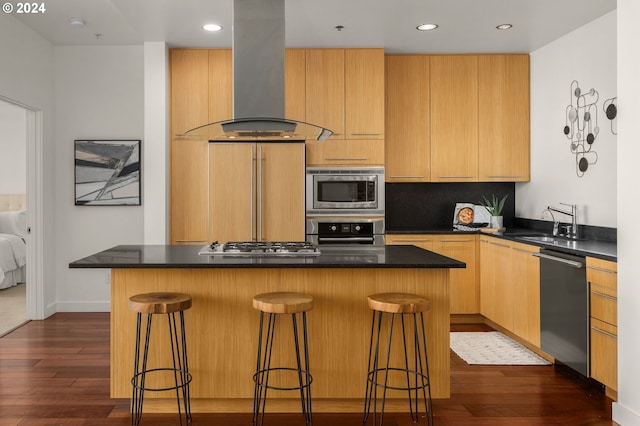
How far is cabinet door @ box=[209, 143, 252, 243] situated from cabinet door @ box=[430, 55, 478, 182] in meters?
1.97

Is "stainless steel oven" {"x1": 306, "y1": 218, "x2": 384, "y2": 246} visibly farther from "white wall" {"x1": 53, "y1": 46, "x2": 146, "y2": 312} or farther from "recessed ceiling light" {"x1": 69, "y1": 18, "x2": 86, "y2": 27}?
"recessed ceiling light" {"x1": 69, "y1": 18, "x2": 86, "y2": 27}

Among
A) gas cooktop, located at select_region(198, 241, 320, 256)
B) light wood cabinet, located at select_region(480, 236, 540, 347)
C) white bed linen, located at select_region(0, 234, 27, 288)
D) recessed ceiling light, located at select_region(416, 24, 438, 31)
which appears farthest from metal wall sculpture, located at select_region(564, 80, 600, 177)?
white bed linen, located at select_region(0, 234, 27, 288)

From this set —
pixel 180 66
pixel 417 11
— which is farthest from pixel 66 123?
pixel 417 11

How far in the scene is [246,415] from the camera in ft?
10.7

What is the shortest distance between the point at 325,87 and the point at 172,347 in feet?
10.4

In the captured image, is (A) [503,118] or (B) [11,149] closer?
(A) [503,118]

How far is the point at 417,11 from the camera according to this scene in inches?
173

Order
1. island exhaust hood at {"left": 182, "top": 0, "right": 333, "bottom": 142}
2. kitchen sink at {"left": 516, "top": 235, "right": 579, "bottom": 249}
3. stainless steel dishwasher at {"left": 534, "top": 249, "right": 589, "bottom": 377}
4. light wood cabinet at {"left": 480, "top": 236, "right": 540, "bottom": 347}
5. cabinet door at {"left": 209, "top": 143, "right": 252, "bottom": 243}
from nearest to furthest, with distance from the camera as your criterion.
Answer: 1. stainless steel dishwasher at {"left": 534, "top": 249, "right": 589, "bottom": 377}
2. island exhaust hood at {"left": 182, "top": 0, "right": 333, "bottom": 142}
3. kitchen sink at {"left": 516, "top": 235, "right": 579, "bottom": 249}
4. light wood cabinet at {"left": 480, "top": 236, "right": 540, "bottom": 347}
5. cabinet door at {"left": 209, "top": 143, "right": 252, "bottom": 243}

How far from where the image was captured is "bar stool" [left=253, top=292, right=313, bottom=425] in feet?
9.45

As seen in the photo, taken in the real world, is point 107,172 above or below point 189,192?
above

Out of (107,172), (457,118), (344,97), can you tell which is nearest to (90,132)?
(107,172)

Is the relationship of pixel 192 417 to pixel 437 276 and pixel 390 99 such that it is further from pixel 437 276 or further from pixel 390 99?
pixel 390 99

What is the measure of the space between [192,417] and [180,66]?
3495 millimetres

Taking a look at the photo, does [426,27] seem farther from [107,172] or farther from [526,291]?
[107,172]
